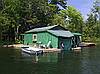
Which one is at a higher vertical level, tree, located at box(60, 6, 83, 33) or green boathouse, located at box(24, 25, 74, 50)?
tree, located at box(60, 6, 83, 33)

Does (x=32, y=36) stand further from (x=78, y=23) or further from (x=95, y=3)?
(x=95, y=3)

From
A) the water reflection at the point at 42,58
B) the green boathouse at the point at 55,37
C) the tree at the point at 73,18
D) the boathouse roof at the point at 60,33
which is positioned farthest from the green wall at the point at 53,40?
the tree at the point at 73,18

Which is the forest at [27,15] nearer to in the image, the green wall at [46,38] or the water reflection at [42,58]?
the green wall at [46,38]

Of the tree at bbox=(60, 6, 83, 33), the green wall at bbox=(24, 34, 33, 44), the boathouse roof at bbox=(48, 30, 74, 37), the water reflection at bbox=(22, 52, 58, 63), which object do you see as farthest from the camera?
the tree at bbox=(60, 6, 83, 33)

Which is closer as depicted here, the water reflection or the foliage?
the water reflection

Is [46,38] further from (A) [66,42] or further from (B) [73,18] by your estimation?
(B) [73,18]

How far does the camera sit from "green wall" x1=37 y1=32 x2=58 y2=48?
4878 cm

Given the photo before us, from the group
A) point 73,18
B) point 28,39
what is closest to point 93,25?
point 73,18

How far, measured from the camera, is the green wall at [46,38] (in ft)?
160

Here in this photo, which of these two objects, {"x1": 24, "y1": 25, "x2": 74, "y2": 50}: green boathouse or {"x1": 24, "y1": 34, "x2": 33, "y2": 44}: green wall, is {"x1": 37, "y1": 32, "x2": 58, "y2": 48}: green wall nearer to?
{"x1": 24, "y1": 25, "x2": 74, "y2": 50}: green boathouse

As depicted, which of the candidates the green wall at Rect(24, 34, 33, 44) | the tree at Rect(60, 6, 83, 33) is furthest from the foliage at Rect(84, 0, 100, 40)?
the green wall at Rect(24, 34, 33, 44)

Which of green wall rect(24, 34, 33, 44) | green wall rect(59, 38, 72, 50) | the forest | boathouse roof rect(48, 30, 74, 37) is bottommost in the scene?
green wall rect(59, 38, 72, 50)

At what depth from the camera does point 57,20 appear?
7600cm

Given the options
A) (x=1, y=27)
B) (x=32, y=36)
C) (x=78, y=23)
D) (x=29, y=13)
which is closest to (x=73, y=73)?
(x=32, y=36)
